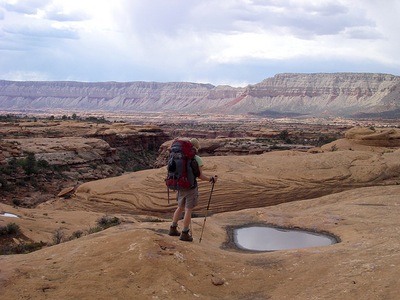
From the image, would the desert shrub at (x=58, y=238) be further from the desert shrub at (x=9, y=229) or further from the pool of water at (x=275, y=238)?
the pool of water at (x=275, y=238)

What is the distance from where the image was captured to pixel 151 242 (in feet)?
26.4

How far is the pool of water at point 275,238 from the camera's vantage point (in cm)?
1038

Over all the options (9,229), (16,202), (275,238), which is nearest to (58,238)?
(9,229)

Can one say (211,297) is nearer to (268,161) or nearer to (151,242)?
(151,242)

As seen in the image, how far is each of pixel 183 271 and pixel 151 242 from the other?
942 millimetres

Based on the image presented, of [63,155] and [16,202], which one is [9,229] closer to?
[16,202]

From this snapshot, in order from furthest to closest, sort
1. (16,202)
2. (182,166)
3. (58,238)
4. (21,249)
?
(16,202) < (58,238) < (21,249) < (182,166)

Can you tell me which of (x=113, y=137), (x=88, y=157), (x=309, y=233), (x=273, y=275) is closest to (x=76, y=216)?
(x=309, y=233)

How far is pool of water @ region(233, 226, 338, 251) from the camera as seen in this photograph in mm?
10383

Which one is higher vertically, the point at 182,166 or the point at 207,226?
the point at 182,166

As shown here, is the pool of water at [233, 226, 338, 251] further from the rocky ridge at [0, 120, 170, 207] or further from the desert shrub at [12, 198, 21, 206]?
the rocky ridge at [0, 120, 170, 207]

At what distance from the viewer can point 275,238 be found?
1139cm

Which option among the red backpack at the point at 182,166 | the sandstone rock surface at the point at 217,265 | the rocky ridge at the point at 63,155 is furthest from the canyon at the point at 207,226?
the red backpack at the point at 182,166

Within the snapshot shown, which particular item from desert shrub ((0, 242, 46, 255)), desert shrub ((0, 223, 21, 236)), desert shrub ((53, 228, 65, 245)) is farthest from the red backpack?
desert shrub ((0, 223, 21, 236))
